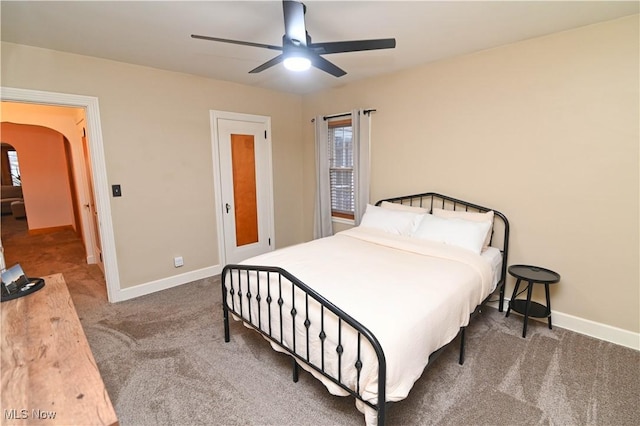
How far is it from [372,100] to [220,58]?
6.23ft

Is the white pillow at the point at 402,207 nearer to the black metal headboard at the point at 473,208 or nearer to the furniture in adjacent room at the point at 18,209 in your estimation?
the black metal headboard at the point at 473,208

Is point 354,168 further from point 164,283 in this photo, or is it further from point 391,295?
point 164,283

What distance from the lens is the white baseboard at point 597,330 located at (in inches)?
96.5

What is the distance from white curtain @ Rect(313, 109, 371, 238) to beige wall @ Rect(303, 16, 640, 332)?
2.36 feet

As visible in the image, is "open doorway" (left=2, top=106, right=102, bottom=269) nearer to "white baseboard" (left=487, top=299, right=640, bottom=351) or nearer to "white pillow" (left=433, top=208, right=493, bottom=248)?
"white pillow" (left=433, top=208, right=493, bottom=248)

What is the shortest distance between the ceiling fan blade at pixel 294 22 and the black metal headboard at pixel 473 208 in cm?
225

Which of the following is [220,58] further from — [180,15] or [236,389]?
[236,389]

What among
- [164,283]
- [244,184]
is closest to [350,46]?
[244,184]

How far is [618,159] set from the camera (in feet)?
7.84

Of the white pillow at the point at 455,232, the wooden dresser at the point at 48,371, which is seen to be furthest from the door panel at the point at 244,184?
the wooden dresser at the point at 48,371

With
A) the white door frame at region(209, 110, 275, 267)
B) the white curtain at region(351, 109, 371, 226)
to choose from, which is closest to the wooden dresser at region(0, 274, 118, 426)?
the white door frame at region(209, 110, 275, 267)

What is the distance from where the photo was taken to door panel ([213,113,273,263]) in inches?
161

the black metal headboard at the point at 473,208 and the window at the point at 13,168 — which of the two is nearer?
the black metal headboard at the point at 473,208

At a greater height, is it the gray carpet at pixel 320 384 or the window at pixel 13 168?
the window at pixel 13 168
